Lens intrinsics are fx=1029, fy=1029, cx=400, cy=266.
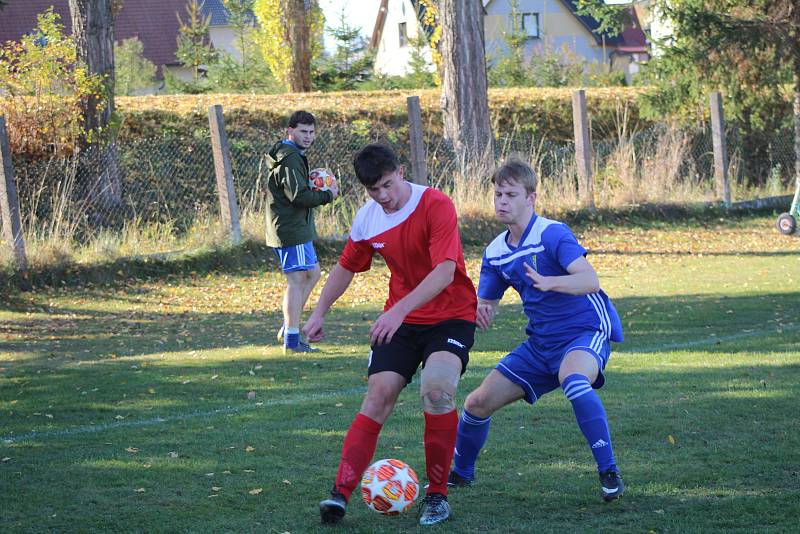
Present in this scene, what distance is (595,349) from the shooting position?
505cm

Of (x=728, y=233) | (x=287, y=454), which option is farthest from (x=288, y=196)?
(x=728, y=233)

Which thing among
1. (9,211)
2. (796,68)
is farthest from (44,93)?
(796,68)

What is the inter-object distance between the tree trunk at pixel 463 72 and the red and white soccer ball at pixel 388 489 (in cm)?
1450

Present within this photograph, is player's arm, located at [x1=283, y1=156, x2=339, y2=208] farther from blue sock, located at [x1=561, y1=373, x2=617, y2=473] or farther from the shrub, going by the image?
the shrub

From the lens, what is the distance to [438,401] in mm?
4801

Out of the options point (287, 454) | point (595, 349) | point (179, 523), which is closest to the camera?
point (179, 523)

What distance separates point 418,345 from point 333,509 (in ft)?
3.01

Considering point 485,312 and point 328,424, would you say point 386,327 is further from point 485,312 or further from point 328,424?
point 328,424

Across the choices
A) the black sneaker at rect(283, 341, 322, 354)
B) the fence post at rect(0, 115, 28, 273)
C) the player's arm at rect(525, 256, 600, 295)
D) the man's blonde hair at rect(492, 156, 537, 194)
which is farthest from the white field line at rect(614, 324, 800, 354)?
the fence post at rect(0, 115, 28, 273)

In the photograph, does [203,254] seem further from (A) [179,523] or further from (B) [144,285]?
(A) [179,523]

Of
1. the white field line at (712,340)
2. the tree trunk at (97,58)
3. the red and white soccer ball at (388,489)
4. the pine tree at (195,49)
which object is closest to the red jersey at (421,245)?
the red and white soccer ball at (388,489)

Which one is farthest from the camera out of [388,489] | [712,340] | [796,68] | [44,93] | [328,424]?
[796,68]

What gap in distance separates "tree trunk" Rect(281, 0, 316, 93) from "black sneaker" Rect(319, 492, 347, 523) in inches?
1031

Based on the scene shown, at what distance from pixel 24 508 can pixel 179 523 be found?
0.85 metres
